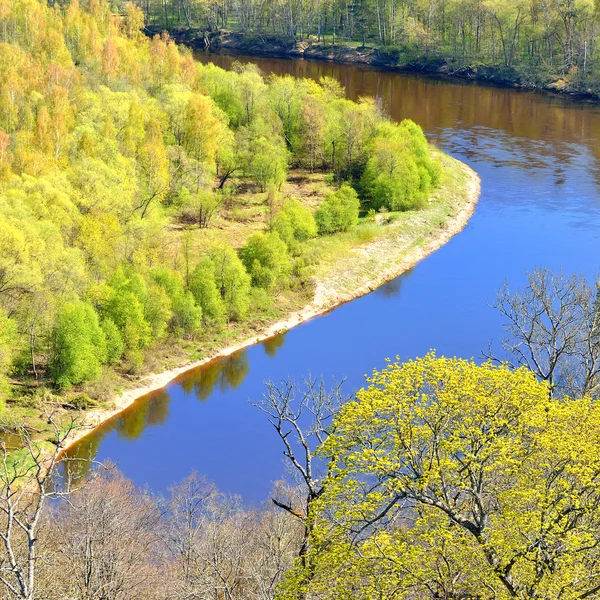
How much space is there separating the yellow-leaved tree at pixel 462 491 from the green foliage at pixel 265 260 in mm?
36327

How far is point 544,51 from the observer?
144750 millimetres

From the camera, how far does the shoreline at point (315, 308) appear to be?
45.6m

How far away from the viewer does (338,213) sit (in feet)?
237

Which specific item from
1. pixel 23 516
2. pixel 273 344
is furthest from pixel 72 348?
pixel 23 516

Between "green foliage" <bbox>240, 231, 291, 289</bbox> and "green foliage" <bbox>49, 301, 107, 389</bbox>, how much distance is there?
53.3ft

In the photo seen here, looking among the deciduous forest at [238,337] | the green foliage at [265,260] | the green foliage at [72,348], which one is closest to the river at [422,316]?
the deciduous forest at [238,337]

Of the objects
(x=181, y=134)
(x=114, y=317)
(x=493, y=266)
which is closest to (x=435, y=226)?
(x=493, y=266)

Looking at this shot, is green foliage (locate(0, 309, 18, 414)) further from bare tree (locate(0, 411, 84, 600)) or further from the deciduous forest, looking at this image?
bare tree (locate(0, 411, 84, 600))

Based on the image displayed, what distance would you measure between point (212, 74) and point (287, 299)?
42961mm

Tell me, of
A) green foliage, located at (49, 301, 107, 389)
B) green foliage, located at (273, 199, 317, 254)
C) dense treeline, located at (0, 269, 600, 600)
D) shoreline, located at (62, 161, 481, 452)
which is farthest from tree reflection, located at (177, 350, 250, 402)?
dense treeline, located at (0, 269, 600, 600)

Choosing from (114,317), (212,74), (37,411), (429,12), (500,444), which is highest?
(429,12)

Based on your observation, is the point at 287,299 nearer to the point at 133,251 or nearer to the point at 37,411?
the point at 133,251

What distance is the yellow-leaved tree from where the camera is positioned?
1994cm

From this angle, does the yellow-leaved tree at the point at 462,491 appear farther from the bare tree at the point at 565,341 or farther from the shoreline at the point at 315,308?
the shoreline at the point at 315,308
